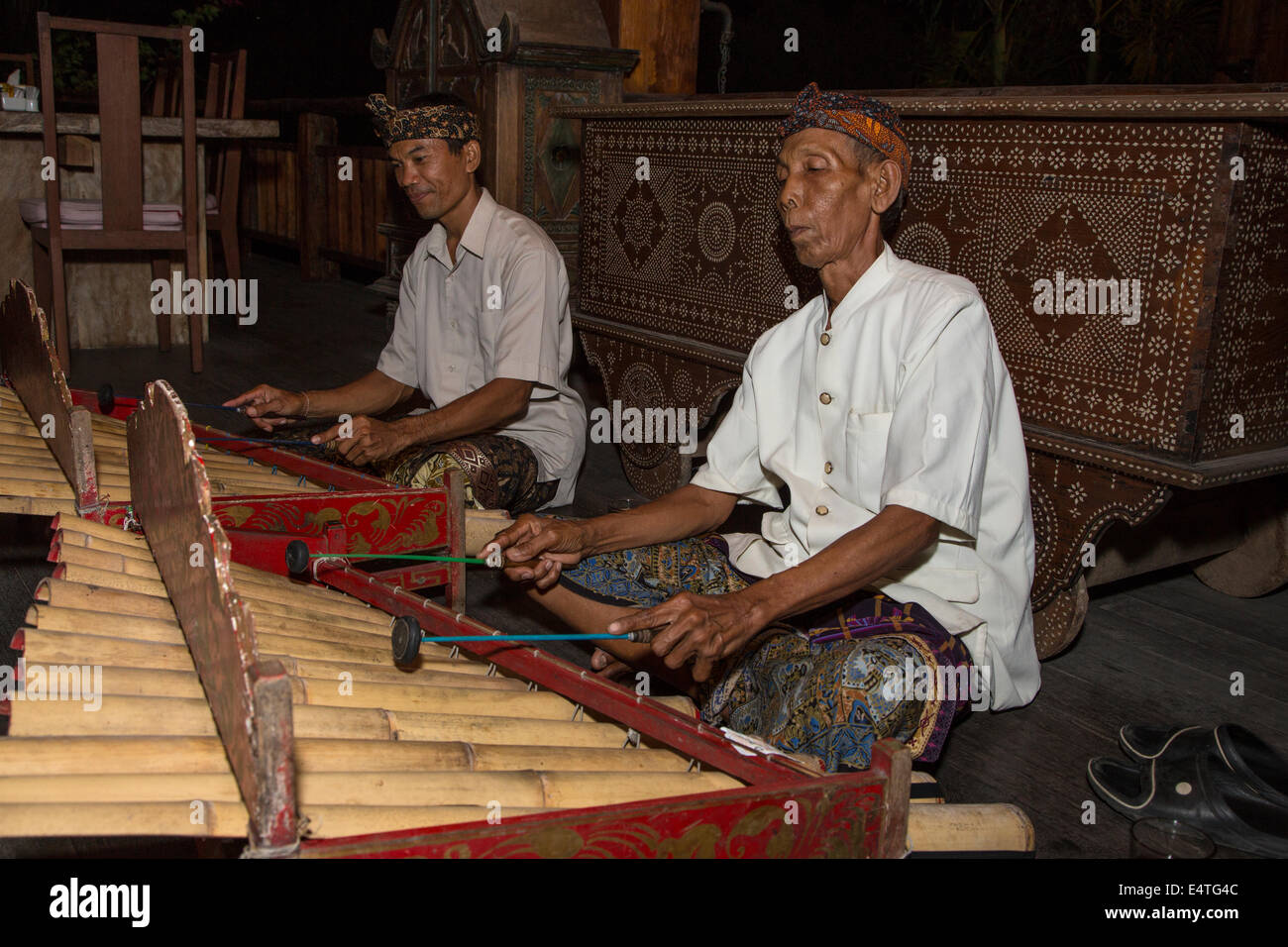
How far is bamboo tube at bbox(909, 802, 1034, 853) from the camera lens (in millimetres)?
1399

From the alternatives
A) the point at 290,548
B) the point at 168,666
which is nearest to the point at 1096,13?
the point at 290,548

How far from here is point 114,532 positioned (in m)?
1.85

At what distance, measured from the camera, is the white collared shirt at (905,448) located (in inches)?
74.4

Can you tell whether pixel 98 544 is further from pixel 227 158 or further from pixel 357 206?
pixel 357 206

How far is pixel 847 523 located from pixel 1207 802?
0.75 metres

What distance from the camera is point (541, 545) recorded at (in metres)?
2.01

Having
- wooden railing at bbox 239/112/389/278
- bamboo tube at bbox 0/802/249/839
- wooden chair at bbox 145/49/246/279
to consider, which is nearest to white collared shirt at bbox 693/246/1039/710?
bamboo tube at bbox 0/802/249/839

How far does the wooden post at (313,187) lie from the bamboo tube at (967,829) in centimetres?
773

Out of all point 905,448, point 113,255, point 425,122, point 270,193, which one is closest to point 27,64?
point 113,255

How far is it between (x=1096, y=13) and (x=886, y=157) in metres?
5.51

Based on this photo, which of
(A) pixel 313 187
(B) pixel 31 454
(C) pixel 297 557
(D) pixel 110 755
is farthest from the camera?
(A) pixel 313 187

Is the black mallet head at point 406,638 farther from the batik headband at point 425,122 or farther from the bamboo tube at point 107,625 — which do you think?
the batik headband at point 425,122

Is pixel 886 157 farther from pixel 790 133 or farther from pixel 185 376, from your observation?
pixel 185 376

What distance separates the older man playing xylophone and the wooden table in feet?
8.94
